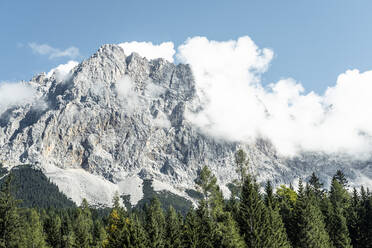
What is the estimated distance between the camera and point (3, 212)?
51.4 metres

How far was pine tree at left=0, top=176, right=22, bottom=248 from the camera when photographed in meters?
50.7

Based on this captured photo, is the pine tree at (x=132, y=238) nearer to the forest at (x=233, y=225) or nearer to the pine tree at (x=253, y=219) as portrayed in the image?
the forest at (x=233, y=225)

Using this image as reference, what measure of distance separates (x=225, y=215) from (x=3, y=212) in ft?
112

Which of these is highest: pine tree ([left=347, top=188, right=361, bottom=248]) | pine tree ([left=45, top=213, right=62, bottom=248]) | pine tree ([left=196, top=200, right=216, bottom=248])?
pine tree ([left=347, top=188, right=361, bottom=248])

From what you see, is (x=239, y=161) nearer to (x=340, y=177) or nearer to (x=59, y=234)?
(x=59, y=234)

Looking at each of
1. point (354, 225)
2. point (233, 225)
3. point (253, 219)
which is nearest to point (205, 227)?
point (233, 225)

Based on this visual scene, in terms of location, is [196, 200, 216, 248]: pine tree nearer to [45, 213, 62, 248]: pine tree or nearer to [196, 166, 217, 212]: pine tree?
[196, 166, 217, 212]: pine tree

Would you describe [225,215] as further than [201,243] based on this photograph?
No

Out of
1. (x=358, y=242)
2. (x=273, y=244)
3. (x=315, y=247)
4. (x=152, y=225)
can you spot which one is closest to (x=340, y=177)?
(x=358, y=242)

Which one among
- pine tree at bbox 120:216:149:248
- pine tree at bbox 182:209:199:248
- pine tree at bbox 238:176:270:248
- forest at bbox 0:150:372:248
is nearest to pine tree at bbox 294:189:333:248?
forest at bbox 0:150:372:248

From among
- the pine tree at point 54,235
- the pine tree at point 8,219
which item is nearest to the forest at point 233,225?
the pine tree at point 8,219

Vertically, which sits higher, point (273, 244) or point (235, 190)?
point (235, 190)

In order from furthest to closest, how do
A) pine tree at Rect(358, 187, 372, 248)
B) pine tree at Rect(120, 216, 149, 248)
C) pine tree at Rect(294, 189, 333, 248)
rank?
pine tree at Rect(358, 187, 372, 248) < pine tree at Rect(294, 189, 333, 248) < pine tree at Rect(120, 216, 149, 248)

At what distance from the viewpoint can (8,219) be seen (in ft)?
168
